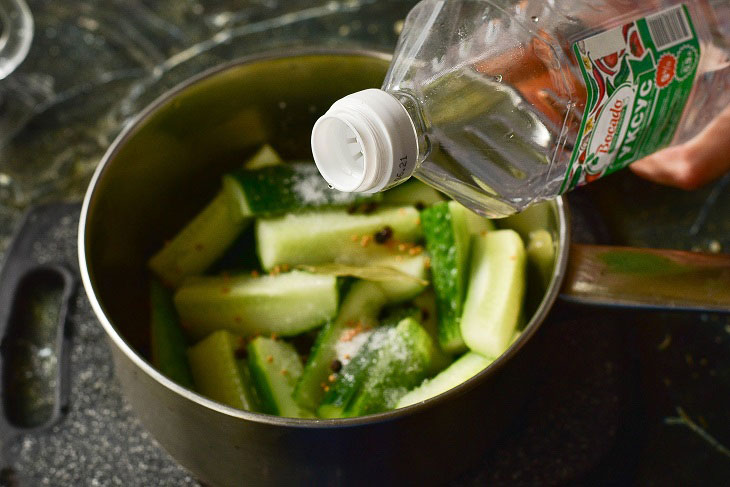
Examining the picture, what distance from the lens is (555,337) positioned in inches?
35.4

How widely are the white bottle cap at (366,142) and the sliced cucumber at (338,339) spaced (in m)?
0.25

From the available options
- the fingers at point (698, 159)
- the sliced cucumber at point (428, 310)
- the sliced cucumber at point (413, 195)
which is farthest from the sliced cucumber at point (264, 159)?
the fingers at point (698, 159)

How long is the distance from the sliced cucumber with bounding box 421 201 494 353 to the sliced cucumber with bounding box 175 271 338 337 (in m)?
0.12

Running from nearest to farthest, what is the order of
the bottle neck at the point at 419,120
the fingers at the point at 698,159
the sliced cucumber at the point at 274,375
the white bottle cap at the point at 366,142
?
the white bottle cap at the point at 366,142 < the bottle neck at the point at 419,120 < the sliced cucumber at the point at 274,375 < the fingers at the point at 698,159

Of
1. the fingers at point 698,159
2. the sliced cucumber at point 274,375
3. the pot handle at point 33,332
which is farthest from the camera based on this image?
the fingers at point 698,159

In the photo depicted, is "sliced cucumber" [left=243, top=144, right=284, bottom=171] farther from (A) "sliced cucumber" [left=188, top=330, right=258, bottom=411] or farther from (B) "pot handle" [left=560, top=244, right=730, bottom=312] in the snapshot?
(B) "pot handle" [left=560, top=244, right=730, bottom=312]

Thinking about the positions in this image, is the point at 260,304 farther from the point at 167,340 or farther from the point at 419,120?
the point at 419,120

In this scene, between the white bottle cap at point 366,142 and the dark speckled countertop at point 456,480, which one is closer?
the white bottle cap at point 366,142

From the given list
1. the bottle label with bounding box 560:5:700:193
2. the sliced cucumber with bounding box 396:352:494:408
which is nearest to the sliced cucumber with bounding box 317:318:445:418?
the sliced cucumber with bounding box 396:352:494:408

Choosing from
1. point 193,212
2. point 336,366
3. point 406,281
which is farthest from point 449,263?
point 193,212

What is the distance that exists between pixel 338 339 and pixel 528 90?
13.3 inches

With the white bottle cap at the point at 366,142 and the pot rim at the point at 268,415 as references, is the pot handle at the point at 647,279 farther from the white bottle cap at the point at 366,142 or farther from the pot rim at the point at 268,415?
the white bottle cap at the point at 366,142

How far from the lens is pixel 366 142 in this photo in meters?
0.55

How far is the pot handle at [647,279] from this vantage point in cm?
68
